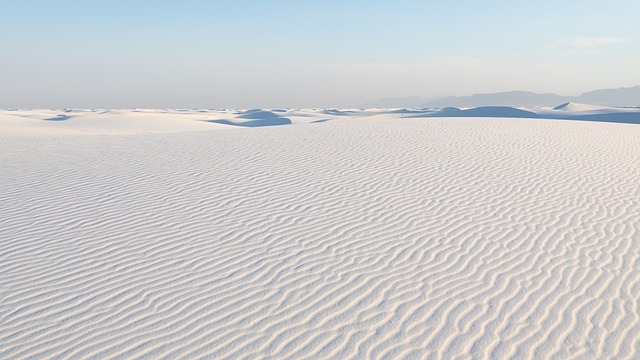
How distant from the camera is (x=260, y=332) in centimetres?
504

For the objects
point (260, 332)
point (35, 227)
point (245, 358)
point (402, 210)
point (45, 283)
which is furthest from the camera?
point (402, 210)

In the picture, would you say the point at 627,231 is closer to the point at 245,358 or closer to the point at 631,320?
the point at 631,320

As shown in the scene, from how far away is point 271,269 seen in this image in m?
6.44

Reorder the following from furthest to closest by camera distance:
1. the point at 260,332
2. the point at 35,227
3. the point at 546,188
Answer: the point at 546,188 < the point at 35,227 < the point at 260,332

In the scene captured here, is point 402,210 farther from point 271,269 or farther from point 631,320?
point 631,320

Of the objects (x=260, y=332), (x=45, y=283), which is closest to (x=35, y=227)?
(x=45, y=283)

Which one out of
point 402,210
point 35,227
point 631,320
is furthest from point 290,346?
point 35,227

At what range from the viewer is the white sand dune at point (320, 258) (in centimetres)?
497

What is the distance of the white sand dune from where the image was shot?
4.97 metres

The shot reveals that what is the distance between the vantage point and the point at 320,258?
6801 millimetres

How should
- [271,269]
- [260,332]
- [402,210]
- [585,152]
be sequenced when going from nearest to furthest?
1. [260,332]
2. [271,269]
3. [402,210]
4. [585,152]

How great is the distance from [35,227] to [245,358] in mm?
4871

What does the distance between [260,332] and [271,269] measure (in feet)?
4.75

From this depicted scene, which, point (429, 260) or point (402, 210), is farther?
point (402, 210)
